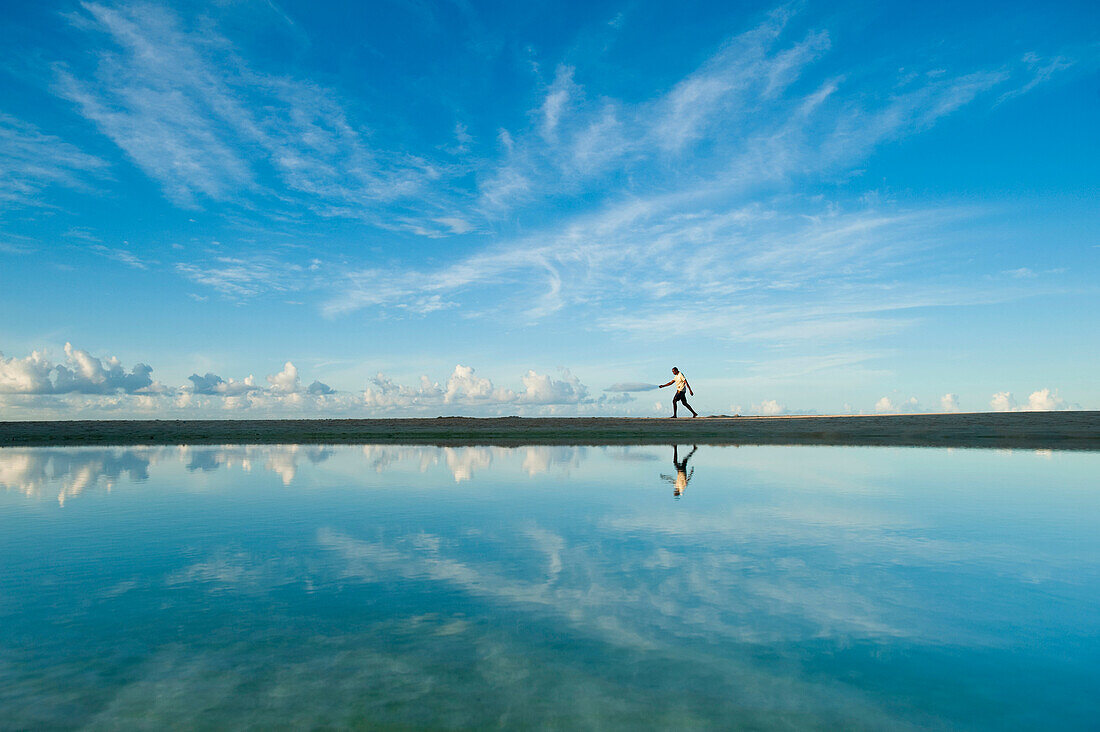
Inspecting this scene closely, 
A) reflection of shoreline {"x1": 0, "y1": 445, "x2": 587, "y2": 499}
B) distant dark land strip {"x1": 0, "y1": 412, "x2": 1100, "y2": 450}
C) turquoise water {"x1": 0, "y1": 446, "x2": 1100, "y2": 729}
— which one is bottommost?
turquoise water {"x1": 0, "y1": 446, "x2": 1100, "y2": 729}

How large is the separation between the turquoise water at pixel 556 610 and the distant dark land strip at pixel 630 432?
16468 millimetres

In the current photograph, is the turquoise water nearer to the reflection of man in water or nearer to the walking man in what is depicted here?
the reflection of man in water

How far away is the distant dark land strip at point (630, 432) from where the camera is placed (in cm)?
2739

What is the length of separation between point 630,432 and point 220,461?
742 inches

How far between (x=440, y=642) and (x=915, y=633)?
151 inches

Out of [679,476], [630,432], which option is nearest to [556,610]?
[679,476]

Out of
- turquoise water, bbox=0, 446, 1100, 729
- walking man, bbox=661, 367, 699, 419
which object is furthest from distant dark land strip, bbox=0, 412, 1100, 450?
turquoise water, bbox=0, 446, 1100, 729

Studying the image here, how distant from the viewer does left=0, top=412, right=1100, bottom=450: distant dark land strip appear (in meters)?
27.4

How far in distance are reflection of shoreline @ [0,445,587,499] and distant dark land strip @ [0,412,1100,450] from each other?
4.26 metres

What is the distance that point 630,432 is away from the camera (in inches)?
1281

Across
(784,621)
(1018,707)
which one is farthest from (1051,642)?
(784,621)

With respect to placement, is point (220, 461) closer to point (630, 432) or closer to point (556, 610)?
point (556, 610)

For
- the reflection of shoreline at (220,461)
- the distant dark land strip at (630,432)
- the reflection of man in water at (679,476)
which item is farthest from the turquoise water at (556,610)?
the distant dark land strip at (630,432)

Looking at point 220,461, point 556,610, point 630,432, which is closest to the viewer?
point 556,610
